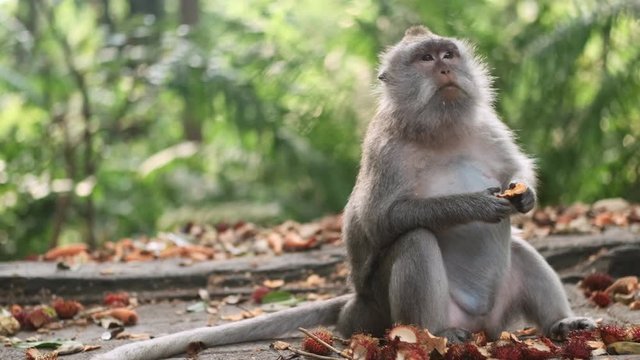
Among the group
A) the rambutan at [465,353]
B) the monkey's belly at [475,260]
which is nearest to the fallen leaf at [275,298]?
the monkey's belly at [475,260]

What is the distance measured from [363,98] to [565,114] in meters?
2.12

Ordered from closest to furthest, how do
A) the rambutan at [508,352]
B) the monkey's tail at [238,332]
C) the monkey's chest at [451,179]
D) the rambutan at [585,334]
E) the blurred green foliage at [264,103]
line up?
1. the rambutan at [508,352]
2. the rambutan at [585,334]
3. the monkey's tail at [238,332]
4. the monkey's chest at [451,179]
5. the blurred green foliage at [264,103]

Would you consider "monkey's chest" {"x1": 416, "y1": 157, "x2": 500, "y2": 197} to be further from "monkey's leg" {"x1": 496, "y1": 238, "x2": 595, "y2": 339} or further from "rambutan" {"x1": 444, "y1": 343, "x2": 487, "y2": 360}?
"rambutan" {"x1": 444, "y1": 343, "x2": 487, "y2": 360}

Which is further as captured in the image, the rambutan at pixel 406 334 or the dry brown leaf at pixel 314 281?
the dry brown leaf at pixel 314 281

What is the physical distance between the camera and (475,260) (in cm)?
367

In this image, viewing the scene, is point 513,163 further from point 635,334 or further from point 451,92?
point 635,334

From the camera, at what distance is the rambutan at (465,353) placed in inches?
117

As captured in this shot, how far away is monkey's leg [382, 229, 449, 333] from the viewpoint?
3.32 metres

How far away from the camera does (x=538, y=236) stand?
583 centimetres

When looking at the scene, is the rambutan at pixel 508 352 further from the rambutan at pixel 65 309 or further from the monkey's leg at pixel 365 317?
the rambutan at pixel 65 309

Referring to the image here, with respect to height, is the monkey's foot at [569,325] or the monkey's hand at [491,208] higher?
the monkey's hand at [491,208]

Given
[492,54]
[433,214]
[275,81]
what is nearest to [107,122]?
[275,81]

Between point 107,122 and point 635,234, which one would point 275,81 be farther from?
point 635,234

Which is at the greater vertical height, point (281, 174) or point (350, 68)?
point (350, 68)
